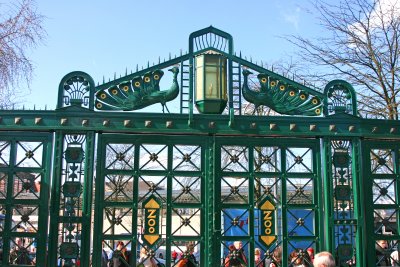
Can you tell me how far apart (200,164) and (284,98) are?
5.40 feet

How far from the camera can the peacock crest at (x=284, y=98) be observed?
791cm

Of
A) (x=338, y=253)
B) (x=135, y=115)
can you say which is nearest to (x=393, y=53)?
(x=338, y=253)

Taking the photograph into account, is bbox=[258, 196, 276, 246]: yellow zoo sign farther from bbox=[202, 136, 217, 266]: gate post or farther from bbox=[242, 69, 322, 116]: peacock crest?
bbox=[242, 69, 322, 116]: peacock crest

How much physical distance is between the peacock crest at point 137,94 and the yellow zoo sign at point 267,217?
2.09 metres

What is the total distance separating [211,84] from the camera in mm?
7805

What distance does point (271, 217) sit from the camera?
7691 millimetres

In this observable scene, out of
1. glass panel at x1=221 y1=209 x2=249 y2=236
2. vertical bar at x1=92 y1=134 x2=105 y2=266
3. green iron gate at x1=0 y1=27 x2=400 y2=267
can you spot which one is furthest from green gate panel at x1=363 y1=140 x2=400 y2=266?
vertical bar at x1=92 y1=134 x2=105 y2=266

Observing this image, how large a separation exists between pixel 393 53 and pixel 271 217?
4.99 meters

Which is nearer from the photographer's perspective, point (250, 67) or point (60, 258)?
point (60, 258)

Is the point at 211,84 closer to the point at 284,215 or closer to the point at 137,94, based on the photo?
the point at 137,94

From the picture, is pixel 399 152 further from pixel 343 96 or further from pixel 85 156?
pixel 85 156

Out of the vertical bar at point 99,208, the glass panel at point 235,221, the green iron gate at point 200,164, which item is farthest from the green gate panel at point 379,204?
the vertical bar at point 99,208

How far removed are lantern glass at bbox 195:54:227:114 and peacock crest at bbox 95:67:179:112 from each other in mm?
360

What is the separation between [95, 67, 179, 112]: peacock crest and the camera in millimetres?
7762
